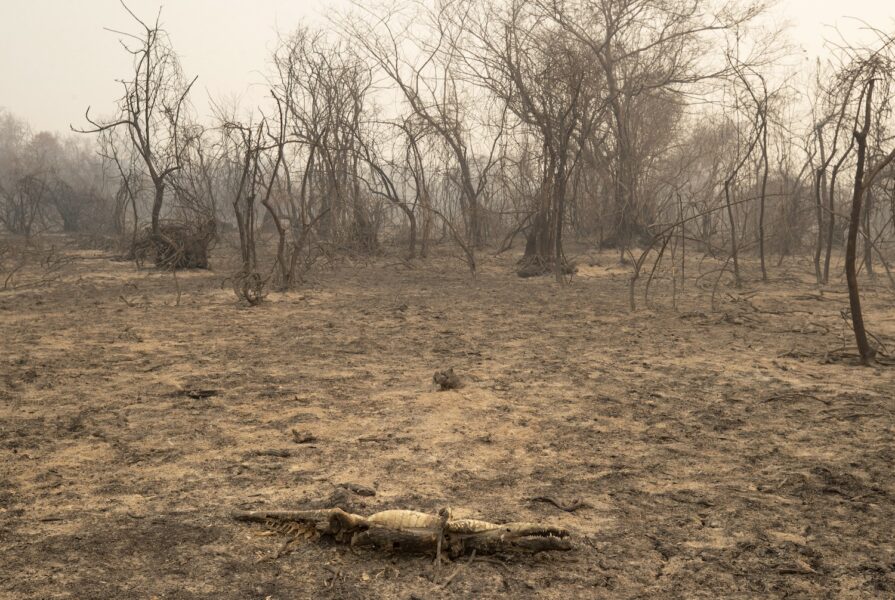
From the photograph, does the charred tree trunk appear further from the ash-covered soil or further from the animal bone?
the animal bone

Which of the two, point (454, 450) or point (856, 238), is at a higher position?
point (856, 238)

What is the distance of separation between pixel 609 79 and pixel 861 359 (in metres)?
12.1

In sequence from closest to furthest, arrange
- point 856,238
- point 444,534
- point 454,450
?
point 444,534, point 454,450, point 856,238

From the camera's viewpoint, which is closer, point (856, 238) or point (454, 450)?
point (454, 450)

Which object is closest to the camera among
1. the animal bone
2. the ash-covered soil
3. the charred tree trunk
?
the ash-covered soil

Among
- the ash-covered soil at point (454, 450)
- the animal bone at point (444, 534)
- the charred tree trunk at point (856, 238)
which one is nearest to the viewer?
the ash-covered soil at point (454, 450)

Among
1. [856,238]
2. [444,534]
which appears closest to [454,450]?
[444,534]

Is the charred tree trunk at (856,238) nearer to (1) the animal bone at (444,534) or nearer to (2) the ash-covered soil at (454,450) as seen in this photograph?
(2) the ash-covered soil at (454,450)

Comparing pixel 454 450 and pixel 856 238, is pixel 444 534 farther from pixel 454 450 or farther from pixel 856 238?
pixel 856 238

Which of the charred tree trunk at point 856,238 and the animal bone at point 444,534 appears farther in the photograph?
the charred tree trunk at point 856,238

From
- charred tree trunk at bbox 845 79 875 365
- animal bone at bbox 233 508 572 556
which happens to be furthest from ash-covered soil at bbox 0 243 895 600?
charred tree trunk at bbox 845 79 875 365

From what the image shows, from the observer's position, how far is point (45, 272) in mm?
12891

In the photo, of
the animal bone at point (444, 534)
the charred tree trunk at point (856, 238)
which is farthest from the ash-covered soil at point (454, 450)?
the charred tree trunk at point (856, 238)

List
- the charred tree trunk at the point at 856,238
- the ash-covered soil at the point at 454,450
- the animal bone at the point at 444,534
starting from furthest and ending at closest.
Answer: the charred tree trunk at the point at 856,238 → the animal bone at the point at 444,534 → the ash-covered soil at the point at 454,450
